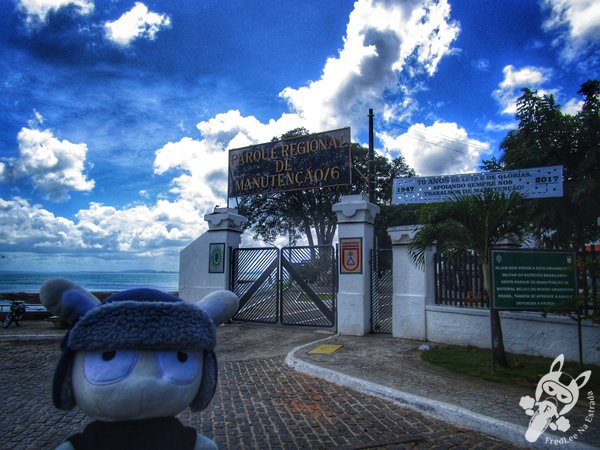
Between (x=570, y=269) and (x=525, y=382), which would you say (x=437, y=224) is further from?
(x=525, y=382)

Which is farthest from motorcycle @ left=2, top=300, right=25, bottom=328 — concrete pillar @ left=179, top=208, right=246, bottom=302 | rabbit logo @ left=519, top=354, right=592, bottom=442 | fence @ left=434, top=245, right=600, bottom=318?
rabbit logo @ left=519, top=354, right=592, bottom=442

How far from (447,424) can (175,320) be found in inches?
140

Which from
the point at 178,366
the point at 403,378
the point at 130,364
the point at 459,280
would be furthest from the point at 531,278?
the point at 130,364

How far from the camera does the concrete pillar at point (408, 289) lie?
8.95m

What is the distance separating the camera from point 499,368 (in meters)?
6.43

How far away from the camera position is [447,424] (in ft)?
14.8

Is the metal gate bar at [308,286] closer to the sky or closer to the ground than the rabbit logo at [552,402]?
closer to the sky

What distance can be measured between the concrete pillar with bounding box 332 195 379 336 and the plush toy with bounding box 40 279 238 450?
747 cm

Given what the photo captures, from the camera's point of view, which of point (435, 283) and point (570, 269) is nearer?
point (570, 269)

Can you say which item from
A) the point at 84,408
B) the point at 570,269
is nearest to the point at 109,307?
the point at 84,408

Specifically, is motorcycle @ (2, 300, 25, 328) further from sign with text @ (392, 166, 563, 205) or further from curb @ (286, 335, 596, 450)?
sign with text @ (392, 166, 563, 205)

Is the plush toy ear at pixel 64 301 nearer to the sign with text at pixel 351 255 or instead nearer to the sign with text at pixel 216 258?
the sign with text at pixel 351 255

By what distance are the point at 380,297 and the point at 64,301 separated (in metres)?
8.35

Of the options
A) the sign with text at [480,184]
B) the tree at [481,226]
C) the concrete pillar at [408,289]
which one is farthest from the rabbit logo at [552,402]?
the sign with text at [480,184]
